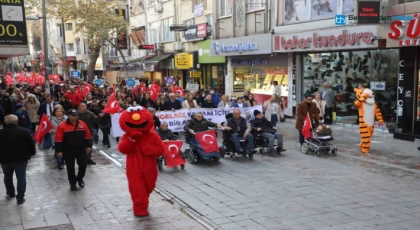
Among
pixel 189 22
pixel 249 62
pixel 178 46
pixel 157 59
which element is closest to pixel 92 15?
pixel 157 59

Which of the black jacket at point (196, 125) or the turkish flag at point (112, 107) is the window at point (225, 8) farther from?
the black jacket at point (196, 125)

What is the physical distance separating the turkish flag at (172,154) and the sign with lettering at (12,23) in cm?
433

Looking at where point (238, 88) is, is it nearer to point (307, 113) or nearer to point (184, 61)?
point (184, 61)

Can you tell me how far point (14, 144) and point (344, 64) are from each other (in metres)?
13.2

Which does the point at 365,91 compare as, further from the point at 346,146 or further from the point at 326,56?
the point at 326,56

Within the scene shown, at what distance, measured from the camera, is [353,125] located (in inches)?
653

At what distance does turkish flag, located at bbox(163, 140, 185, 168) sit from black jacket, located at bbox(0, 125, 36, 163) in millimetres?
3292

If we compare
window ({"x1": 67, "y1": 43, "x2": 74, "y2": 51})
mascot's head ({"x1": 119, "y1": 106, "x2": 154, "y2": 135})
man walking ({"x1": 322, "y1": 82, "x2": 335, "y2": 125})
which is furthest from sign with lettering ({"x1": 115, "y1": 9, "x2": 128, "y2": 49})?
mascot's head ({"x1": 119, "y1": 106, "x2": 154, "y2": 135})

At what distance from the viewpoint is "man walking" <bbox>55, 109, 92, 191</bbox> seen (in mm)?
8406

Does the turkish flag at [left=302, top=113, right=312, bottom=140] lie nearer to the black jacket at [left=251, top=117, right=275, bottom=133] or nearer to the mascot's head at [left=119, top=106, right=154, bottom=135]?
the black jacket at [left=251, top=117, right=275, bottom=133]

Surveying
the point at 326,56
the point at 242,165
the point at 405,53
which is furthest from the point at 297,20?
Answer: the point at 242,165

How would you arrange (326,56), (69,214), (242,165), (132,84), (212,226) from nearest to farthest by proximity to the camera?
(212,226), (69,214), (242,165), (326,56), (132,84)

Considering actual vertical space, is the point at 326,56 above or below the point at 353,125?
above

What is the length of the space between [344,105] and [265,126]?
6.59 metres
